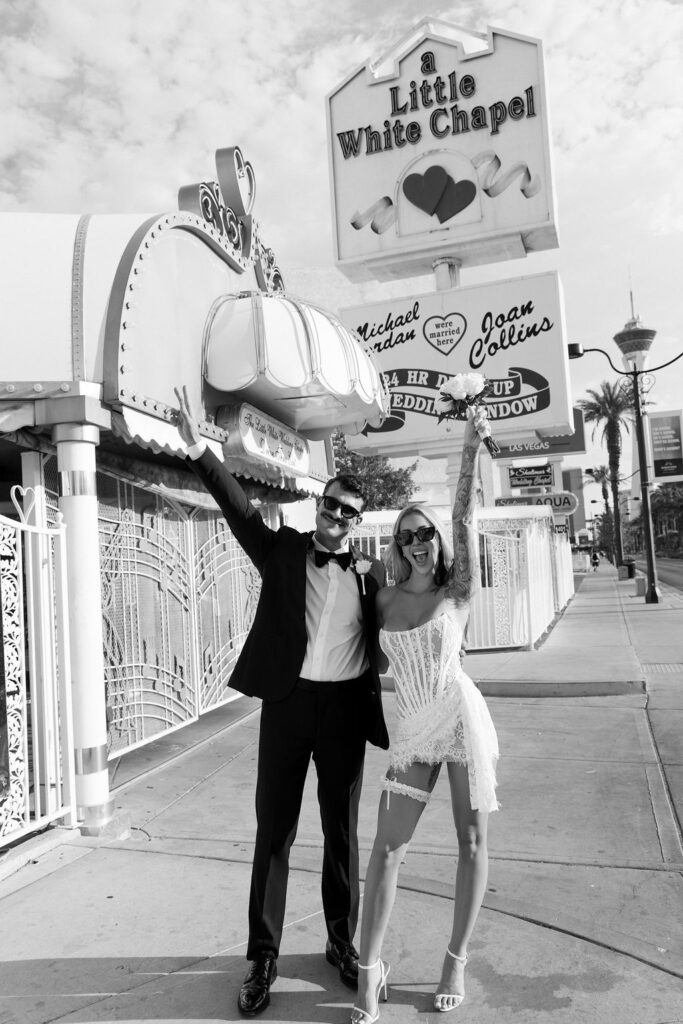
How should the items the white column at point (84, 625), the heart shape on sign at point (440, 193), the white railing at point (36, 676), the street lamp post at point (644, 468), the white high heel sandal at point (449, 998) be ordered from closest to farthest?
the white high heel sandal at point (449, 998)
the white railing at point (36, 676)
the white column at point (84, 625)
the heart shape on sign at point (440, 193)
the street lamp post at point (644, 468)

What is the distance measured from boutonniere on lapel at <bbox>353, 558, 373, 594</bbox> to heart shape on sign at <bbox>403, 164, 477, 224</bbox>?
12099mm

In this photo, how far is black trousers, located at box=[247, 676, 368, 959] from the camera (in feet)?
9.67

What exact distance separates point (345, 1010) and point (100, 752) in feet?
8.19

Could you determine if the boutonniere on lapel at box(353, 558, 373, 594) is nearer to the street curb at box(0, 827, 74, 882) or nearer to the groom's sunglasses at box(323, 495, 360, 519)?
the groom's sunglasses at box(323, 495, 360, 519)

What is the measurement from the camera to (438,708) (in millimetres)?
2846

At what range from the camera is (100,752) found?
477 centimetres

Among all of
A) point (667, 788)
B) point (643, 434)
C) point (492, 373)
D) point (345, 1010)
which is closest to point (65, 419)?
point (345, 1010)

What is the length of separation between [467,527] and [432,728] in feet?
2.43

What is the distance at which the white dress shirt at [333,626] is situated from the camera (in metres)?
2.99

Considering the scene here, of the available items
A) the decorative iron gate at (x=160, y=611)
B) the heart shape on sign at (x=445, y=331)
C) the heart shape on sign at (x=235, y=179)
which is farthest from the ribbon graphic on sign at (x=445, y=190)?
the decorative iron gate at (x=160, y=611)

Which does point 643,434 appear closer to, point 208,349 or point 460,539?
point 208,349

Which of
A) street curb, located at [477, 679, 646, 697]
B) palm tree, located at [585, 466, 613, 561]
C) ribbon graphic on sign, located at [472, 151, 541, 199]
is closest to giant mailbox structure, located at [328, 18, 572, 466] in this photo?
ribbon graphic on sign, located at [472, 151, 541, 199]

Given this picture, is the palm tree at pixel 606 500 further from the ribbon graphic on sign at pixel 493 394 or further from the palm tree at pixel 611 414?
the ribbon graphic on sign at pixel 493 394

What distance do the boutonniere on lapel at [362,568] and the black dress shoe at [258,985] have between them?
1.41 metres
